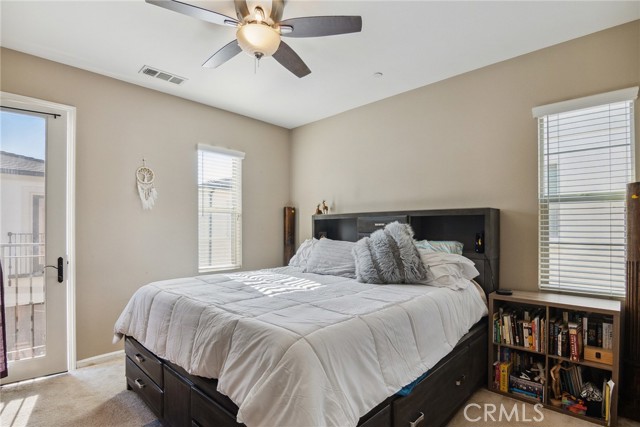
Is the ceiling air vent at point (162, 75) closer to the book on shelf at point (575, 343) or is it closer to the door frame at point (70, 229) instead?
the door frame at point (70, 229)

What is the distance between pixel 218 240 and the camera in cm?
425

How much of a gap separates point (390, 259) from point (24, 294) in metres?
3.27

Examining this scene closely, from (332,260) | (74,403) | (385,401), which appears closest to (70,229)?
(74,403)

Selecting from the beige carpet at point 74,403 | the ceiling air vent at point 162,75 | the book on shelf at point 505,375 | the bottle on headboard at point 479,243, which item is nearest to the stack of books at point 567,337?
the book on shelf at point 505,375

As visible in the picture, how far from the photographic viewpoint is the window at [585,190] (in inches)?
94.8

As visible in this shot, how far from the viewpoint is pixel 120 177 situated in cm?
337

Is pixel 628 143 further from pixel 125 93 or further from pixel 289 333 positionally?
pixel 125 93

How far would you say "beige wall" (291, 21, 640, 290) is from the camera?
2.58m

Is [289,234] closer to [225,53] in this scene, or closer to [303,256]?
[303,256]

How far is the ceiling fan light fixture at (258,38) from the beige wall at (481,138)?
6.86 feet

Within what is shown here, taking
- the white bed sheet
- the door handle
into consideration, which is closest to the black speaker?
the white bed sheet

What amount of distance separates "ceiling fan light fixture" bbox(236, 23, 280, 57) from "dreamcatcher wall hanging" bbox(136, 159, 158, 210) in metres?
2.16

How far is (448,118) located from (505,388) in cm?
255

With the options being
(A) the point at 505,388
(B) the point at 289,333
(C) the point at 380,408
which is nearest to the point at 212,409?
(B) the point at 289,333
